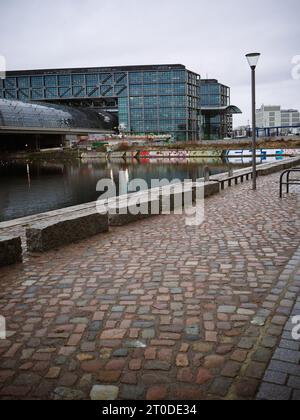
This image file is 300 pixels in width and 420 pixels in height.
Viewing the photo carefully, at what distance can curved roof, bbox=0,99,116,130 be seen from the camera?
93.9 m

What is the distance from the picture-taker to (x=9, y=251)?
6.34 m

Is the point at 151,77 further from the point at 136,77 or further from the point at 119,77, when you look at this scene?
the point at 119,77

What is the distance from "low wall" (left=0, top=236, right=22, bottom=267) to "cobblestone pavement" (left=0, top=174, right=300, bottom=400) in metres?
0.22

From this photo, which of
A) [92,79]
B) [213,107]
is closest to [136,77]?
[92,79]

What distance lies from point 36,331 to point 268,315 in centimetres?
251

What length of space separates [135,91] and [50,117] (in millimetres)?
24637

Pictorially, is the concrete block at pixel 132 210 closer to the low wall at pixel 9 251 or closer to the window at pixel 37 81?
the low wall at pixel 9 251

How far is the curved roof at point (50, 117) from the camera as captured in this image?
9388 cm

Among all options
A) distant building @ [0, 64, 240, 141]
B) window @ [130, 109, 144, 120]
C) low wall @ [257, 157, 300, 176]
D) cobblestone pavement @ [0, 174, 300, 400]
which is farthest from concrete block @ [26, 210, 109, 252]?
window @ [130, 109, 144, 120]

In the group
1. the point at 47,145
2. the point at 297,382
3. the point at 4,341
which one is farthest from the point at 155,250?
the point at 47,145

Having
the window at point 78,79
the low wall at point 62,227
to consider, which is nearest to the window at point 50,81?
the window at point 78,79

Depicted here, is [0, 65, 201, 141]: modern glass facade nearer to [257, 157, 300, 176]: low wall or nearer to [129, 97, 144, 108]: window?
[129, 97, 144, 108]: window
